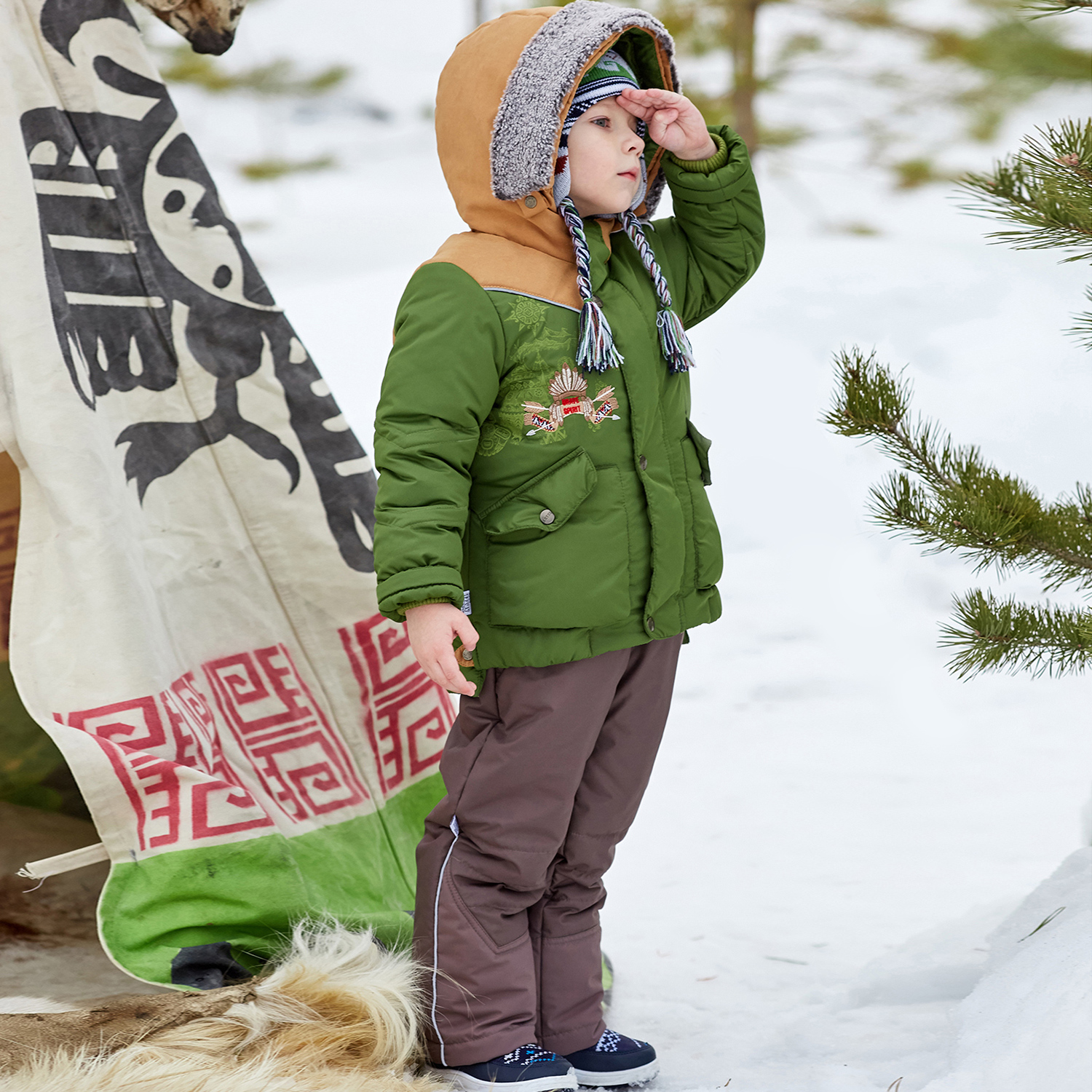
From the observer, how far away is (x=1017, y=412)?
3.90 meters

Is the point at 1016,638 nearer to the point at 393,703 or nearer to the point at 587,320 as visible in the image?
the point at 587,320

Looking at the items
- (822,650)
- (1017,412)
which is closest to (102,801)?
(822,650)

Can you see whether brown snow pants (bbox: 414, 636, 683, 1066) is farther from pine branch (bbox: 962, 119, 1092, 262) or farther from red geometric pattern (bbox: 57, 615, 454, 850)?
pine branch (bbox: 962, 119, 1092, 262)

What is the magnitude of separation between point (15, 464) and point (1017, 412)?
3313 mm

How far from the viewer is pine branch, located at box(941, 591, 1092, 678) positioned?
4.68 feet

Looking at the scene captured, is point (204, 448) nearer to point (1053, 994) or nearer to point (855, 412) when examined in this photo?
point (855, 412)

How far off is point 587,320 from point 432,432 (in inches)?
7.8

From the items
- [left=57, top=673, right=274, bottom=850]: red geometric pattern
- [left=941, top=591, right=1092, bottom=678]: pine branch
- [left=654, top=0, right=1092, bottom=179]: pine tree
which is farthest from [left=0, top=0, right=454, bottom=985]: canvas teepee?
[left=654, top=0, right=1092, bottom=179]: pine tree

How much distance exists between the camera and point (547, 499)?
1180 millimetres

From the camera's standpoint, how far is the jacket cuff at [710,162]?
4.28 ft

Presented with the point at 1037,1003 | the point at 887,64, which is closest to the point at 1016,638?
the point at 1037,1003

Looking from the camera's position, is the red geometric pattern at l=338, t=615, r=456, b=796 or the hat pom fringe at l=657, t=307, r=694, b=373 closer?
the hat pom fringe at l=657, t=307, r=694, b=373

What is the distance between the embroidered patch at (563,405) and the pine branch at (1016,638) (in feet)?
1.78

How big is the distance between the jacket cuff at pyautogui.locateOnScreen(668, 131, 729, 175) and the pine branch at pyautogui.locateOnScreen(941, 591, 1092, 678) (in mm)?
589
